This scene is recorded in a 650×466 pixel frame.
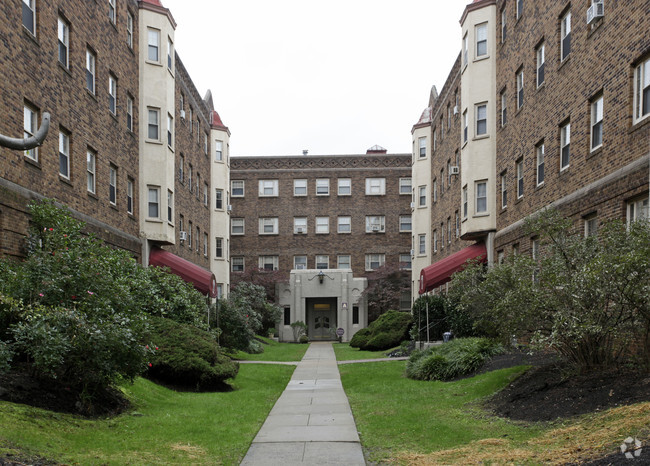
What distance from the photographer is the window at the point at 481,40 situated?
23594 millimetres

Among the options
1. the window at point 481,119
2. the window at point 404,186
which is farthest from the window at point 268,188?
the window at point 481,119

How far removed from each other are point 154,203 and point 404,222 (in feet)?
85.9

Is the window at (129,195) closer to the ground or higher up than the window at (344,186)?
closer to the ground

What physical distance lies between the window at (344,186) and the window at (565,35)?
30986mm

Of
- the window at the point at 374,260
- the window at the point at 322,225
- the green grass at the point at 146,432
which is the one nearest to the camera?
the green grass at the point at 146,432

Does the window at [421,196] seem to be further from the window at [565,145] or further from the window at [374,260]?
the window at [565,145]

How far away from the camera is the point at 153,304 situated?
47.7 ft

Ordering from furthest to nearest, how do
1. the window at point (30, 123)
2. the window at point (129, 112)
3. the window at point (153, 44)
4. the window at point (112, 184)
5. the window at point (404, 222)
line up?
the window at point (404, 222) → the window at point (153, 44) → the window at point (129, 112) → the window at point (112, 184) → the window at point (30, 123)

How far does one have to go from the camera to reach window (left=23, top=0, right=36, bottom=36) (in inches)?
571

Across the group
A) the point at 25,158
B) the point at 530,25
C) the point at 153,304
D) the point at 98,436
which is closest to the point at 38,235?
the point at 25,158

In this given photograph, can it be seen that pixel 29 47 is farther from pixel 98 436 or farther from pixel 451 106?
pixel 451 106

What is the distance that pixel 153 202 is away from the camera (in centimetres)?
2402

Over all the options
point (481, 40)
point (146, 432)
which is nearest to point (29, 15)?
point (146, 432)

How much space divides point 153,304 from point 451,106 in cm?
2001
